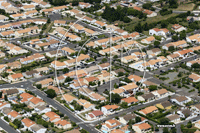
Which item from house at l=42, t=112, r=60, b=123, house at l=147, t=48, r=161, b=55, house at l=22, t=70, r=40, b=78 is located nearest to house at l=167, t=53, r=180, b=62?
house at l=147, t=48, r=161, b=55

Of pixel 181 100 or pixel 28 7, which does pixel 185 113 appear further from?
pixel 28 7

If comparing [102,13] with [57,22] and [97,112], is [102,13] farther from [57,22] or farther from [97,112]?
[97,112]

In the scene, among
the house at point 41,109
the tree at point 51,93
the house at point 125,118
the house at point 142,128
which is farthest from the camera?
the tree at point 51,93

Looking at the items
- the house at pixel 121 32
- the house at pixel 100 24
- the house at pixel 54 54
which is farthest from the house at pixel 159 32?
the house at pixel 54 54

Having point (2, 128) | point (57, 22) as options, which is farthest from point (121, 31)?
point (2, 128)

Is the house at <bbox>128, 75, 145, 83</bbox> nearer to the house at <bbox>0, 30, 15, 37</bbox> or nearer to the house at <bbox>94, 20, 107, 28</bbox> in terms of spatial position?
the house at <bbox>94, 20, 107, 28</bbox>

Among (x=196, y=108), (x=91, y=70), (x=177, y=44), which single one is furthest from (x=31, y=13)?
(x=196, y=108)

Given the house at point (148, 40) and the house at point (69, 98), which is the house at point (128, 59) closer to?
the house at point (148, 40)
